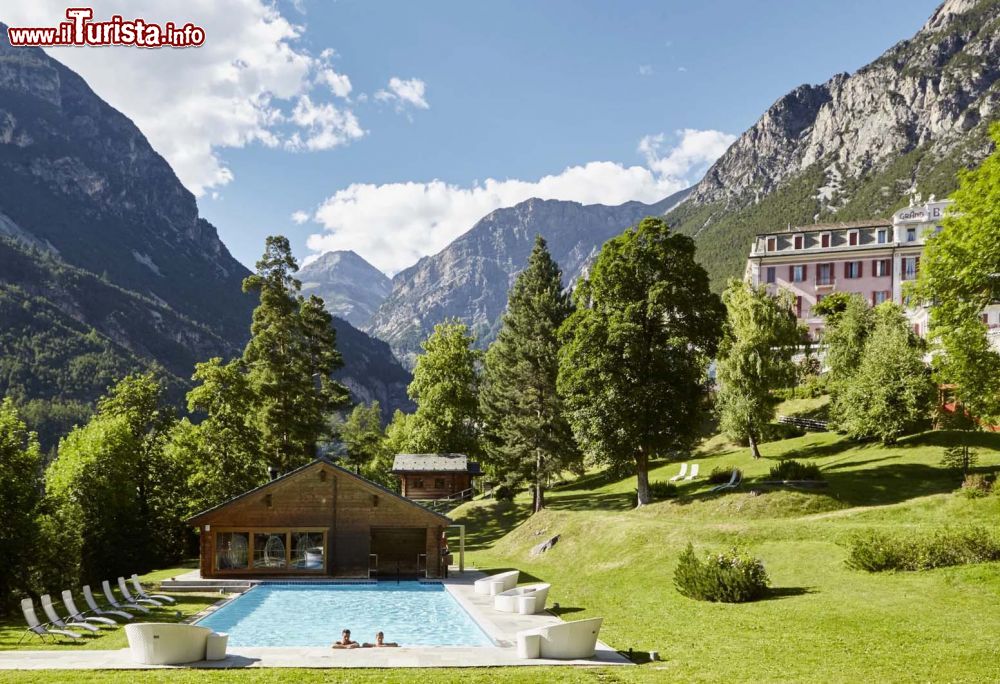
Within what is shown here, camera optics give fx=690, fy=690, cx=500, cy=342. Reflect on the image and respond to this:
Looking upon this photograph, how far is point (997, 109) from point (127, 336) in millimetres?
216407

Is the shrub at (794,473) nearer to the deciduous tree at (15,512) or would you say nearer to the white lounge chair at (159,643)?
the white lounge chair at (159,643)

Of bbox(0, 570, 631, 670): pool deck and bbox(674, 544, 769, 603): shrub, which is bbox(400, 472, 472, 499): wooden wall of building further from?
bbox(0, 570, 631, 670): pool deck

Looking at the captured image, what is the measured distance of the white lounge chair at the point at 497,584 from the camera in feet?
81.0

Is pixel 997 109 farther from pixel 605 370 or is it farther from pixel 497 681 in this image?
pixel 497 681

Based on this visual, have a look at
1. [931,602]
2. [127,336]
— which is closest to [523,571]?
[931,602]

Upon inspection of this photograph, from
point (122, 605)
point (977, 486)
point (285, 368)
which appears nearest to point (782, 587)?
point (977, 486)

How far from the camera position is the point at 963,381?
22.3m

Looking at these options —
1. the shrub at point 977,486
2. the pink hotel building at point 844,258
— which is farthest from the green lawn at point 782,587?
the pink hotel building at point 844,258

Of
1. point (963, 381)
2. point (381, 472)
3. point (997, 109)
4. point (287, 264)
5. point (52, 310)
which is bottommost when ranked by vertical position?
point (381, 472)

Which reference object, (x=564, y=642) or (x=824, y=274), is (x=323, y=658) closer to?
(x=564, y=642)

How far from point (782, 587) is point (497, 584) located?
9633 mm

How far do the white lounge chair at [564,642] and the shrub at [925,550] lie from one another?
966cm

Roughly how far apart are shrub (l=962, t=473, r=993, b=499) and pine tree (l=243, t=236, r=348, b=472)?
35.3 m

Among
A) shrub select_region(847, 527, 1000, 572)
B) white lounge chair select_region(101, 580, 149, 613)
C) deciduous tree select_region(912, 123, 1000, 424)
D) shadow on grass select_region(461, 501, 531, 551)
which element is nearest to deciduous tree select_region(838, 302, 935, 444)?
deciduous tree select_region(912, 123, 1000, 424)
